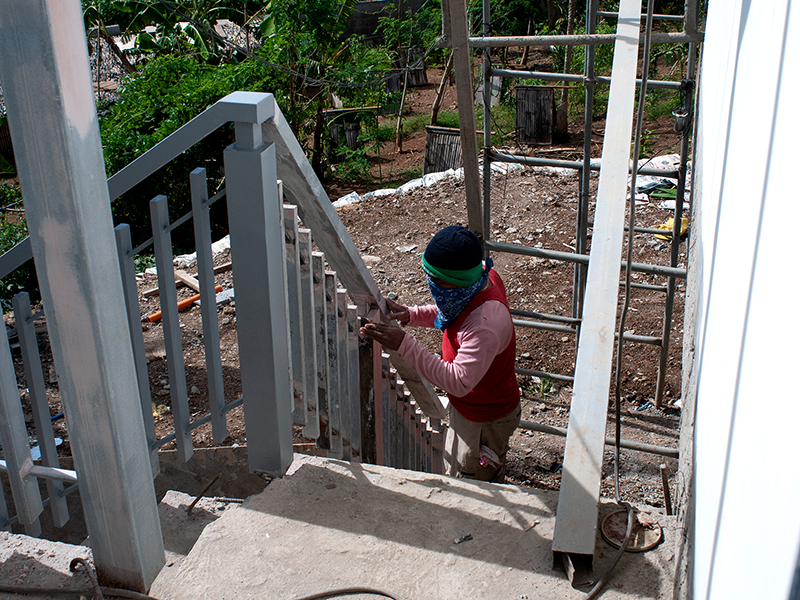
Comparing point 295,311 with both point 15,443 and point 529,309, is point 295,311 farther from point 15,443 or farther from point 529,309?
A: point 529,309

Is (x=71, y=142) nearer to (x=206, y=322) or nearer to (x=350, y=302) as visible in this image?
(x=206, y=322)

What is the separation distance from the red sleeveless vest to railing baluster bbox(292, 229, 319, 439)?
766mm

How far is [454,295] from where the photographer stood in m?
2.95

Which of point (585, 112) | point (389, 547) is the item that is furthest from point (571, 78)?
point (389, 547)

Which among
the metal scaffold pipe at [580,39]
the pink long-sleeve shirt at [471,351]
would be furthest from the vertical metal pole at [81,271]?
the metal scaffold pipe at [580,39]

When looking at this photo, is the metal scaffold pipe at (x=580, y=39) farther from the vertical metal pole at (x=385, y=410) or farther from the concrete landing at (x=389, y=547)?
the concrete landing at (x=389, y=547)

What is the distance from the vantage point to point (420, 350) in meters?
3.02

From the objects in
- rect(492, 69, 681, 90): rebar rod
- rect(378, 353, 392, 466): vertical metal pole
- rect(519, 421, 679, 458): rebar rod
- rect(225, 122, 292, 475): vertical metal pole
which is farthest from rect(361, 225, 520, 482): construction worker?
rect(492, 69, 681, 90): rebar rod

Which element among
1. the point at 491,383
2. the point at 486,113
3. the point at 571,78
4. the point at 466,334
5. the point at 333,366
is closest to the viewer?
the point at 333,366

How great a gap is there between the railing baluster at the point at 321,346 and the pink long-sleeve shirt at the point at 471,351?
426 millimetres

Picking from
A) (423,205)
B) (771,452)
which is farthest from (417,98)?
(771,452)

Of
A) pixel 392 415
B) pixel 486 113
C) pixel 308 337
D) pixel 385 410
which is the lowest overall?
pixel 392 415

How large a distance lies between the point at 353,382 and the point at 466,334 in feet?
1.68

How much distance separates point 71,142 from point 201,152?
859 cm
